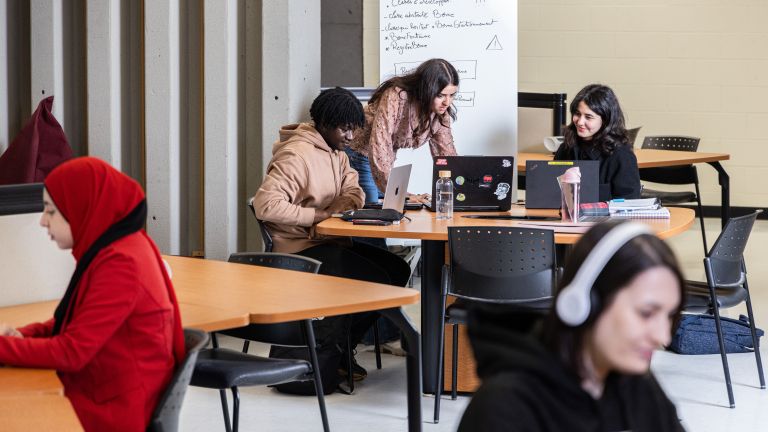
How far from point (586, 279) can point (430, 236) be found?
8.64ft

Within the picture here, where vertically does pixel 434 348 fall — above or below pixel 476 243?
below

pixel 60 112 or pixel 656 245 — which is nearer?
pixel 656 245

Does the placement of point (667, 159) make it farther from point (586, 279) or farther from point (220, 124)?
point (586, 279)

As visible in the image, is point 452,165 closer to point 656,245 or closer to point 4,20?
point 4,20

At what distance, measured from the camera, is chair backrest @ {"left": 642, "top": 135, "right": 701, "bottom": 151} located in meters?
7.53

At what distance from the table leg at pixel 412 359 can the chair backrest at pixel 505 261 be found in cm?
96

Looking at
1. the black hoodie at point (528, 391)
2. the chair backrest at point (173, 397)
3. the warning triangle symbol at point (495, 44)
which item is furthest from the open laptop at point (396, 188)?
the black hoodie at point (528, 391)

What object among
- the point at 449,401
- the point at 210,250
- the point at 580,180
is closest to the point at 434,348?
the point at 449,401

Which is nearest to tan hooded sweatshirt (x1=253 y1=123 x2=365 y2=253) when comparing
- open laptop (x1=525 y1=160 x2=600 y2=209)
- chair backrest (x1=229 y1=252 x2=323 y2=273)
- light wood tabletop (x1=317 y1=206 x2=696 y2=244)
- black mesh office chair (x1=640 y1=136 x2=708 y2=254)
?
light wood tabletop (x1=317 y1=206 x2=696 y2=244)

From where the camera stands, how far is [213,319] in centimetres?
266

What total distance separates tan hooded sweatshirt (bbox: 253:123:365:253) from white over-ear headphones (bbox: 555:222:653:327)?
3.00 meters

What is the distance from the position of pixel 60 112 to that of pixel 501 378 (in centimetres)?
450

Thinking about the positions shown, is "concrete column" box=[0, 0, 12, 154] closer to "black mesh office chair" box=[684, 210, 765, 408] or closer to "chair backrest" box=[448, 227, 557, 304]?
"chair backrest" box=[448, 227, 557, 304]

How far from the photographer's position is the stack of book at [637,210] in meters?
4.42
